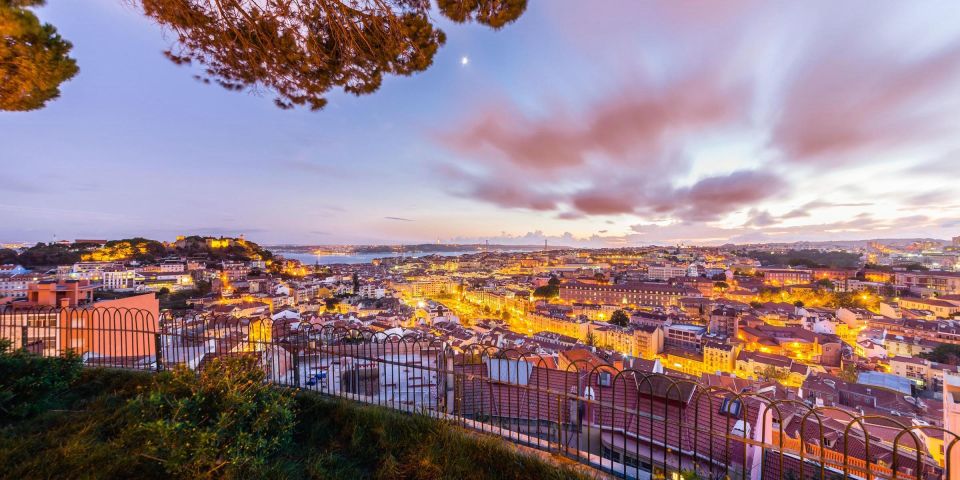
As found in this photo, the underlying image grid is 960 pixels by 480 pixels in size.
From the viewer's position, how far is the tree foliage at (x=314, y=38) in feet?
16.2

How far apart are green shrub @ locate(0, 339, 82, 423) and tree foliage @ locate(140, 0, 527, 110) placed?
4365mm

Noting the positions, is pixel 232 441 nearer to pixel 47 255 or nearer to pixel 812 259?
pixel 47 255

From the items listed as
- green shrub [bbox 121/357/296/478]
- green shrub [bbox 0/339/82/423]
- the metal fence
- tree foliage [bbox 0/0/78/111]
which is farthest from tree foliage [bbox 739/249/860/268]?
tree foliage [bbox 0/0/78/111]

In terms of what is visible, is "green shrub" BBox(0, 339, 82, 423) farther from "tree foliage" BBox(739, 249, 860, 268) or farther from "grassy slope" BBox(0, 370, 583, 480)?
"tree foliage" BBox(739, 249, 860, 268)

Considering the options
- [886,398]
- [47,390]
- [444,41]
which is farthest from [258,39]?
[886,398]

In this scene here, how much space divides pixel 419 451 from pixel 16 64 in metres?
6.12

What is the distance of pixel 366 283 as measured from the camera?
6225cm

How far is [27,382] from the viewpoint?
367 centimetres

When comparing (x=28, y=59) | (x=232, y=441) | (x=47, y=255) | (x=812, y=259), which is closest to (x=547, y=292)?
(x=232, y=441)

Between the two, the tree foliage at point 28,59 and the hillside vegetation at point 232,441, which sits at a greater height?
the tree foliage at point 28,59

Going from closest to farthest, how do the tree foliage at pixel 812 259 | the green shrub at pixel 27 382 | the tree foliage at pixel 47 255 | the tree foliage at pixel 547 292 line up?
the green shrub at pixel 27 382
the tree foliage at pixel 47 255
the tree foliage at pixel 547 292
the tree foliage at pixel 812 259

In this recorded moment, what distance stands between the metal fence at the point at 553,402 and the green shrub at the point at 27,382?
984mm

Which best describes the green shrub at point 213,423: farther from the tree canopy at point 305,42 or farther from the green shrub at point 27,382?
the tree canopy at point 305,42

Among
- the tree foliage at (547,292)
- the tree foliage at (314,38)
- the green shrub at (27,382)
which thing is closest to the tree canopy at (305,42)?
the tree foliage at (314,38)
